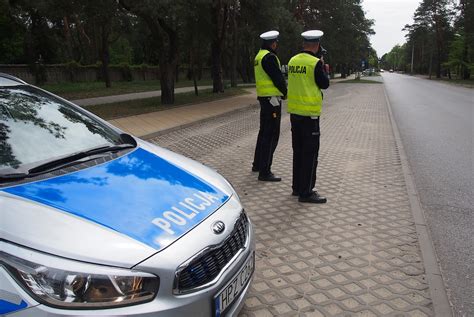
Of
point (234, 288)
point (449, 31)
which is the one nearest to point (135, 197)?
point (234, 288)

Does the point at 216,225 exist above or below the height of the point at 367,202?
Answer: above

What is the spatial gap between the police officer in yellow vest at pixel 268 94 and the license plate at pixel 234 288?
3.57m

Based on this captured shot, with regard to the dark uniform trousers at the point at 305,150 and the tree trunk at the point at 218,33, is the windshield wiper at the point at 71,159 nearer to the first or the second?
the dark uniform trousers at the point at 305,150

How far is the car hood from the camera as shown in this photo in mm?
1904

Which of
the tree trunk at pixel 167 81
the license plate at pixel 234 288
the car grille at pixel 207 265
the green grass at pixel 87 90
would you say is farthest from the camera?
the green grass at pixel 87 90

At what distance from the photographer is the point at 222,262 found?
2.32 metres

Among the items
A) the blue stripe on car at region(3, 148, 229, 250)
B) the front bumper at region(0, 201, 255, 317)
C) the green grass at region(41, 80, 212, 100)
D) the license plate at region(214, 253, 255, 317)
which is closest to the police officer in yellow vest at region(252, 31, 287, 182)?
the blue stripe on car at region(3, 148, 229, 250)

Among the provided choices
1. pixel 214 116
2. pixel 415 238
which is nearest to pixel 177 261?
pixel 415 238

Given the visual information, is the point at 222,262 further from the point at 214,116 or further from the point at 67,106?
the point at 214,116

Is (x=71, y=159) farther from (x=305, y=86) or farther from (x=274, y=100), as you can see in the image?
(x=274, y=100)

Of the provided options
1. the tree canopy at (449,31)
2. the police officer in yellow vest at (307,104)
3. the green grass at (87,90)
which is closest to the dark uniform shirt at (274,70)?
the police officer in yellow vest at (307,104)

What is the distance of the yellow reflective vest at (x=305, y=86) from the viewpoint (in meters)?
4.99

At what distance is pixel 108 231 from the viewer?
2.01 metres

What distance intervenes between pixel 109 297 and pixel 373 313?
207 cm
